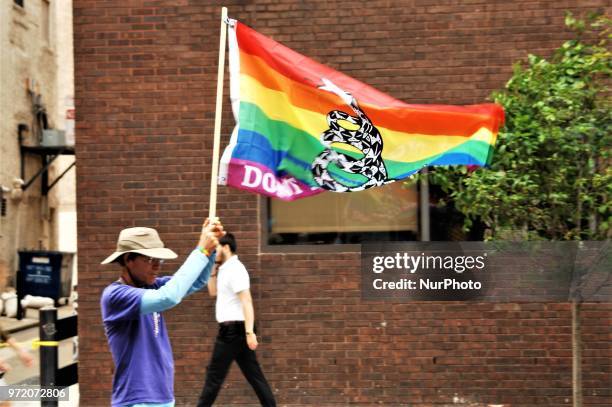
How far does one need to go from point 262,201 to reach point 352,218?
0.95m

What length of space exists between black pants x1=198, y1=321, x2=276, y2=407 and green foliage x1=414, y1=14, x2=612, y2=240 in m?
2.40

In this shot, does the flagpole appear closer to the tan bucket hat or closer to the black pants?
the tan bucket hat

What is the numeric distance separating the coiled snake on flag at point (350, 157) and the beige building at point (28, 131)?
44.5 feet

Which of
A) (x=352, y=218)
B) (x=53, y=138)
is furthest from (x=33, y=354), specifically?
(x=53, y=138)

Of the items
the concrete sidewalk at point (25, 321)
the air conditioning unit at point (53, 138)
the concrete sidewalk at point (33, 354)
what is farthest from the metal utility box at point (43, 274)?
the air conditioning unit at point (53, 138)

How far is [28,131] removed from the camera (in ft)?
72.7

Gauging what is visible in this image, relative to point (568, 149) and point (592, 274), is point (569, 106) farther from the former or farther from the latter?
point (592, 274)

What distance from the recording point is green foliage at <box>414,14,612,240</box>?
18.4 feet

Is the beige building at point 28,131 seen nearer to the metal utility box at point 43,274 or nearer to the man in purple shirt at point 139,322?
the metal utility box at point 43,274

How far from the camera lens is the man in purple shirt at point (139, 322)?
13.7 feet

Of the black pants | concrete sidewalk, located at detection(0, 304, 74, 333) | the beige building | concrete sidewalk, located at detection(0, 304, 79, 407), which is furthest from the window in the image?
the beige building

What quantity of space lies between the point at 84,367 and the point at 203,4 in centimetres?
391

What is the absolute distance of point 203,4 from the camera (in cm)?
871

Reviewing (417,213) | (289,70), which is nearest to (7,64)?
(417,213)
